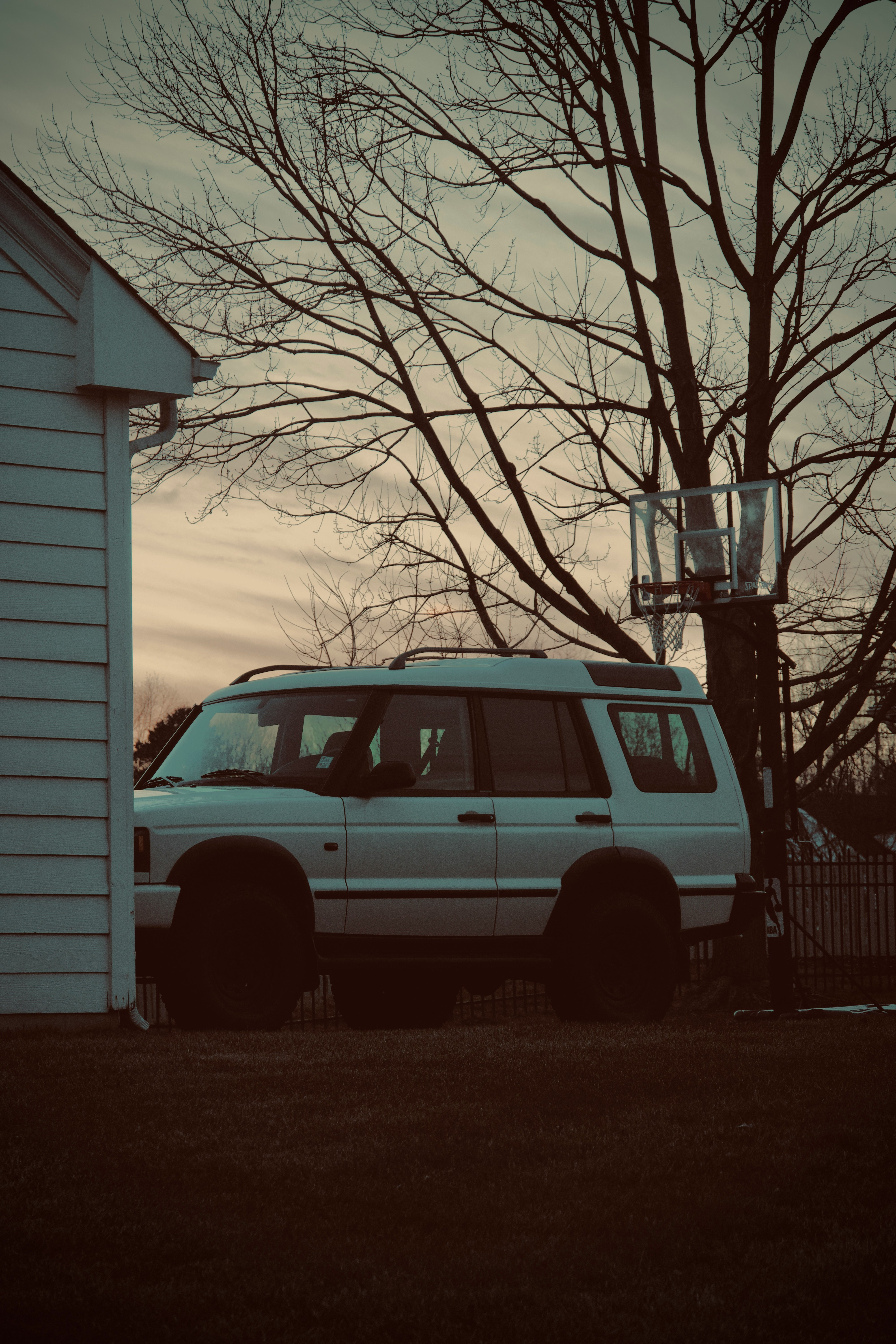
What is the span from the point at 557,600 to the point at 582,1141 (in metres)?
9.59

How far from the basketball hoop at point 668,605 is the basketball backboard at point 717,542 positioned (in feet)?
0.23

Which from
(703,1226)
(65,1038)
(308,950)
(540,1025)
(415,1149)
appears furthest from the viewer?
(540,1025)

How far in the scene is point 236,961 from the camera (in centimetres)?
864

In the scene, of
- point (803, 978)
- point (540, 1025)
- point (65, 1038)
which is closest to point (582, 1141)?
point (65, 1038)

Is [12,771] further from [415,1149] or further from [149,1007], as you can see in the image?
[149,1007]

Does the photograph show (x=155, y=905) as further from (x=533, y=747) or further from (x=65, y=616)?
(x=533, y=747)

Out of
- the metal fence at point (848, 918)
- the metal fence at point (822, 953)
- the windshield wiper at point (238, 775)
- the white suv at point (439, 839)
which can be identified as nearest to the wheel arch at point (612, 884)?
the white suv at point (439, 839)

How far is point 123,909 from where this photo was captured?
27.4ft

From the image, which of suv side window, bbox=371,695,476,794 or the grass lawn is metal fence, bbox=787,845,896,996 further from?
the grass lawn

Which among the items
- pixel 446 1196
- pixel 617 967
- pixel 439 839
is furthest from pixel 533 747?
pixel 446 1196

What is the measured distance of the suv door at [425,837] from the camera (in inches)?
357

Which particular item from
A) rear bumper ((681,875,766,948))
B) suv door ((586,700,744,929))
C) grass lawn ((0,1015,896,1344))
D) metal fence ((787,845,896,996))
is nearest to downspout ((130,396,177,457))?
suv door ((586,700,744,929))

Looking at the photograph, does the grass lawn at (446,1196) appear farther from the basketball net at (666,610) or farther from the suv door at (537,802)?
the basketball net at (666,610)

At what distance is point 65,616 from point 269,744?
176cm
